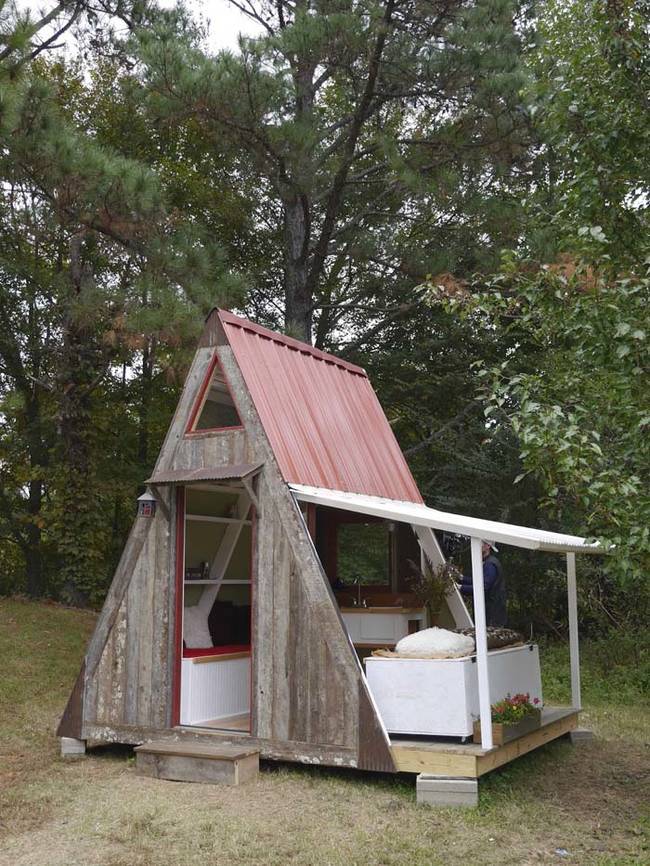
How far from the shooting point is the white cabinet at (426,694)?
24.9 feet

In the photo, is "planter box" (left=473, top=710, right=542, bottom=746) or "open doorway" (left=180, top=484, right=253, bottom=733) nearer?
"planter box" (left=473, top=710, right=542, bottom=746)

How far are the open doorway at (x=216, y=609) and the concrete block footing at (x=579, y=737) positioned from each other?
3396 mm

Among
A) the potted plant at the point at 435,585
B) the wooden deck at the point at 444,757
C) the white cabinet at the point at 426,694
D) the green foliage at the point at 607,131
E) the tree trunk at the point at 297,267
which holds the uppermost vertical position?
the tree trunk at the point at 297,267

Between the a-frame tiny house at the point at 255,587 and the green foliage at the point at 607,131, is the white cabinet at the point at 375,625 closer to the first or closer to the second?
the a-frame tiny house at the point at 255,587

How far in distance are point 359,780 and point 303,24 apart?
10.3 metres

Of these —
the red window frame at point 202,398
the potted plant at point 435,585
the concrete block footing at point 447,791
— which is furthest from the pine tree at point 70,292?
the concrete block footing at point 447,791

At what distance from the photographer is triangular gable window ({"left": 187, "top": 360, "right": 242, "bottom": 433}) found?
28.9 ft

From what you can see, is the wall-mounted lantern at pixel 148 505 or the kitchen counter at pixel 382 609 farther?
the kitchen counter at pixel 382 609

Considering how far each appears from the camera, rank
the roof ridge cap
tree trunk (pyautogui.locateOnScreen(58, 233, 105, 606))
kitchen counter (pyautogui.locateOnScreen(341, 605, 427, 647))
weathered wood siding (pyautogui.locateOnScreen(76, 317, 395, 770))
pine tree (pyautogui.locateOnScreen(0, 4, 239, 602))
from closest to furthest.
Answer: weathered wood siding (pyautogui.locateOnScreen(76, 317, 395, 770)), the roof ridge cap, kitchen counter (pyautogui.locateOnScreen(341, 605, 427, 647)), pine tree (pyautogui.locateOnScreen(0, 4, 239, 602)), tree trunk (pyautogui.locateOnScreen(58, 233, 105, 606))

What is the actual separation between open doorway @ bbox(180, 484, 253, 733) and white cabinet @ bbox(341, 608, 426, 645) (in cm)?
113

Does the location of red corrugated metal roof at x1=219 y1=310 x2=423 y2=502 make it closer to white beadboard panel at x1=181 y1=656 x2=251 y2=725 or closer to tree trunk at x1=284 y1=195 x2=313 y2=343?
white beadboard panel at x1=181 y1=656 x2=251 y2=725

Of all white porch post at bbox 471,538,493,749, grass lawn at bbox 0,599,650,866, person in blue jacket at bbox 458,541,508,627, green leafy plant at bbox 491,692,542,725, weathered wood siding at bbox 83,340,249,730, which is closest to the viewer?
grass lawn at bbox 0,599,650,866

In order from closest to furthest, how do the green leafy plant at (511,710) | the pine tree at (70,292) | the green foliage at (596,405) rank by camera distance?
the green foliage at (596,405), the green leafy plant at (511,710), the pine tree at (70,292)

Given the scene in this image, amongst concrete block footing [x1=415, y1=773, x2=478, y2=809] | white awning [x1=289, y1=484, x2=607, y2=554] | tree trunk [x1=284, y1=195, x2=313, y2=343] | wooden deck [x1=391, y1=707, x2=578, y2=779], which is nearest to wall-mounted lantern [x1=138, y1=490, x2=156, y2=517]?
white awning [x1=289, y1=484, x2=607, y2=554]
